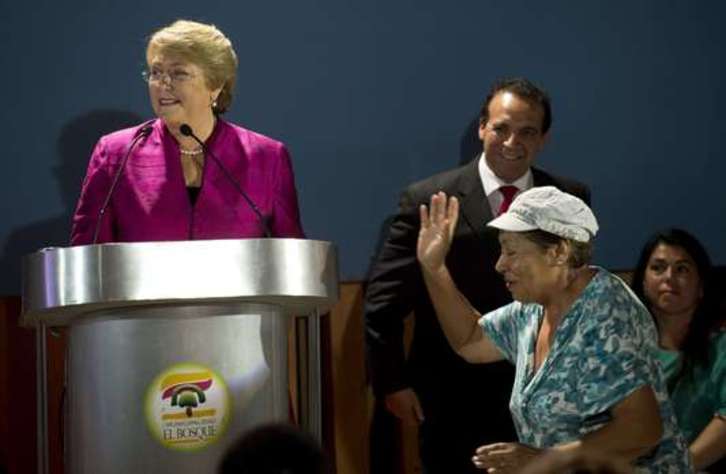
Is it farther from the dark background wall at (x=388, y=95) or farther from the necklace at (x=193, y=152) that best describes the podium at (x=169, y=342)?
the dark background wall at (x=388, y=95)

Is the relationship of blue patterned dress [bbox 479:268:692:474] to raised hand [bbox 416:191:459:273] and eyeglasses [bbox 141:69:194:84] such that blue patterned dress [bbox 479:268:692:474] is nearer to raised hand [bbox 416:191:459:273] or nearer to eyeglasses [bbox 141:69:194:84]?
raised hand [bbox 416:191:459:273]

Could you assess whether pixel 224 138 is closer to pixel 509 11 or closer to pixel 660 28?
pixel 509 11

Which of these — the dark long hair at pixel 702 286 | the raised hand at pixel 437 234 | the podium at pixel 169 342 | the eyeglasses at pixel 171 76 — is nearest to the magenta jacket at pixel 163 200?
the eyeglasses at pixel 171 76

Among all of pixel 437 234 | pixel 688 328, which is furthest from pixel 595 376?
pixel 688 328

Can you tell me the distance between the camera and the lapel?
4230mm

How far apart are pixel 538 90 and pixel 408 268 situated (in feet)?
2.23

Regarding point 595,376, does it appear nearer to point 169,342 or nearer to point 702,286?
point 169,342

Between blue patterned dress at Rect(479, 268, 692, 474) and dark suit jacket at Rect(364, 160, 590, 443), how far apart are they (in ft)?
2.99

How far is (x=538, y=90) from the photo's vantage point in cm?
437

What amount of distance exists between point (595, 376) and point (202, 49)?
1305 millimetres

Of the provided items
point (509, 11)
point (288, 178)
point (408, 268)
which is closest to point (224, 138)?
point (288, 178)

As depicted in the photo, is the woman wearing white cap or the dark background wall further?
the dark background wall

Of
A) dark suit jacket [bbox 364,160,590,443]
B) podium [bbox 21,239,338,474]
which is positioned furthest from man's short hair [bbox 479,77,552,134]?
podium [bbox 21,239,338,474]

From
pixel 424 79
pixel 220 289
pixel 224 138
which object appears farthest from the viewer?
pixel 424 79
